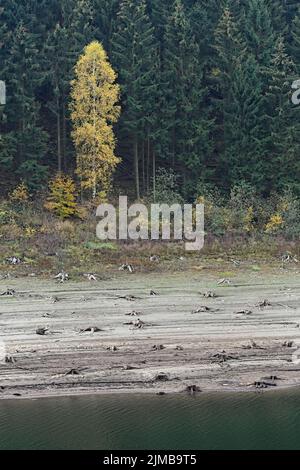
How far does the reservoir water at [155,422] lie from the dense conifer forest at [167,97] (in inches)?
889

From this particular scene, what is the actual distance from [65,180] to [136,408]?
2303cm

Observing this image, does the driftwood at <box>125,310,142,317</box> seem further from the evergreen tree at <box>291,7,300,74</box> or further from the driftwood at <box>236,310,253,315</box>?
the evergreen tree at <box>291,7,300,74</box>

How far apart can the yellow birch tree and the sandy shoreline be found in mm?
10655

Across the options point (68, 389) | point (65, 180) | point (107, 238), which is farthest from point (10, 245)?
point (68, 389)

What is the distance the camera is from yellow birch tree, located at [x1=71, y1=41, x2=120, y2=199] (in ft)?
121

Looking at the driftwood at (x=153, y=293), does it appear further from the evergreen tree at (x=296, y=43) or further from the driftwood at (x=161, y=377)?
the evergreen tree at (x=296, y=43)

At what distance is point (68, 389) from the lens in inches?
720

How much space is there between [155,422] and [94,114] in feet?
77.1

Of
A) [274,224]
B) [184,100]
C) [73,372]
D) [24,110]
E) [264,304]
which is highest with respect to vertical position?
[184,100]

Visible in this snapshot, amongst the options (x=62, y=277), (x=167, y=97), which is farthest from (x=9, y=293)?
(x=167, y=97)

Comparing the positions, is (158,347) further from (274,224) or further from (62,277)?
(274,224)

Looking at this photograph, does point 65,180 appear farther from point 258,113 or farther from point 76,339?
point 76,339

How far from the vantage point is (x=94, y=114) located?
3703 centimetres
